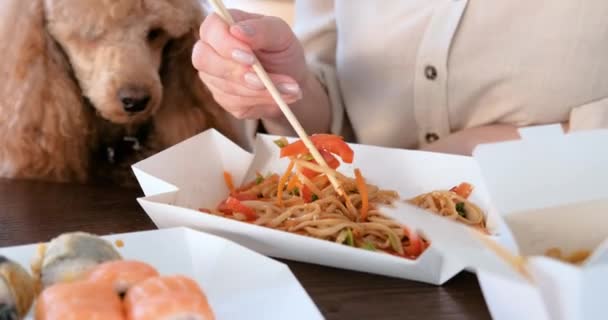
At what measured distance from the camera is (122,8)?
83cm

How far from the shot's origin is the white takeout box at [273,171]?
506 millimetres

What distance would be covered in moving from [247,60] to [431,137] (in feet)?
1.10

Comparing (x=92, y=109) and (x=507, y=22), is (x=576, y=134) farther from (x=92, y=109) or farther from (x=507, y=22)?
(x=92, y=109)

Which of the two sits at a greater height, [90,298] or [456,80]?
[90,298]

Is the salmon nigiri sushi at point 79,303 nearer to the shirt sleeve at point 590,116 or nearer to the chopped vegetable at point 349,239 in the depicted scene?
the chopped vegetable at point 349,239

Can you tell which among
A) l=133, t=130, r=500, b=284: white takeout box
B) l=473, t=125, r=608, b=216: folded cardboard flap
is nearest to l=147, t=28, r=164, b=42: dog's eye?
l=133, t=130, r=500, b=284: white takeout box

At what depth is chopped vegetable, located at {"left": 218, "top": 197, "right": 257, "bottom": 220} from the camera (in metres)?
0.61

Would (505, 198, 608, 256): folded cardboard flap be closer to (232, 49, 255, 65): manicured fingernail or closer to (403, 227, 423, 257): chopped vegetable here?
(403, 227, 423, 257): chopped vegetable

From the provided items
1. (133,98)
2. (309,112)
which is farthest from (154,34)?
(309,112)

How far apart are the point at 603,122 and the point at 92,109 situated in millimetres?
636

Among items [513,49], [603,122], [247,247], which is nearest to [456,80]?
[513,49]

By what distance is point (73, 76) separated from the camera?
889mm

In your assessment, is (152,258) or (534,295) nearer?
(534,295)

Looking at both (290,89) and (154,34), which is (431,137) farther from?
(154,34)
